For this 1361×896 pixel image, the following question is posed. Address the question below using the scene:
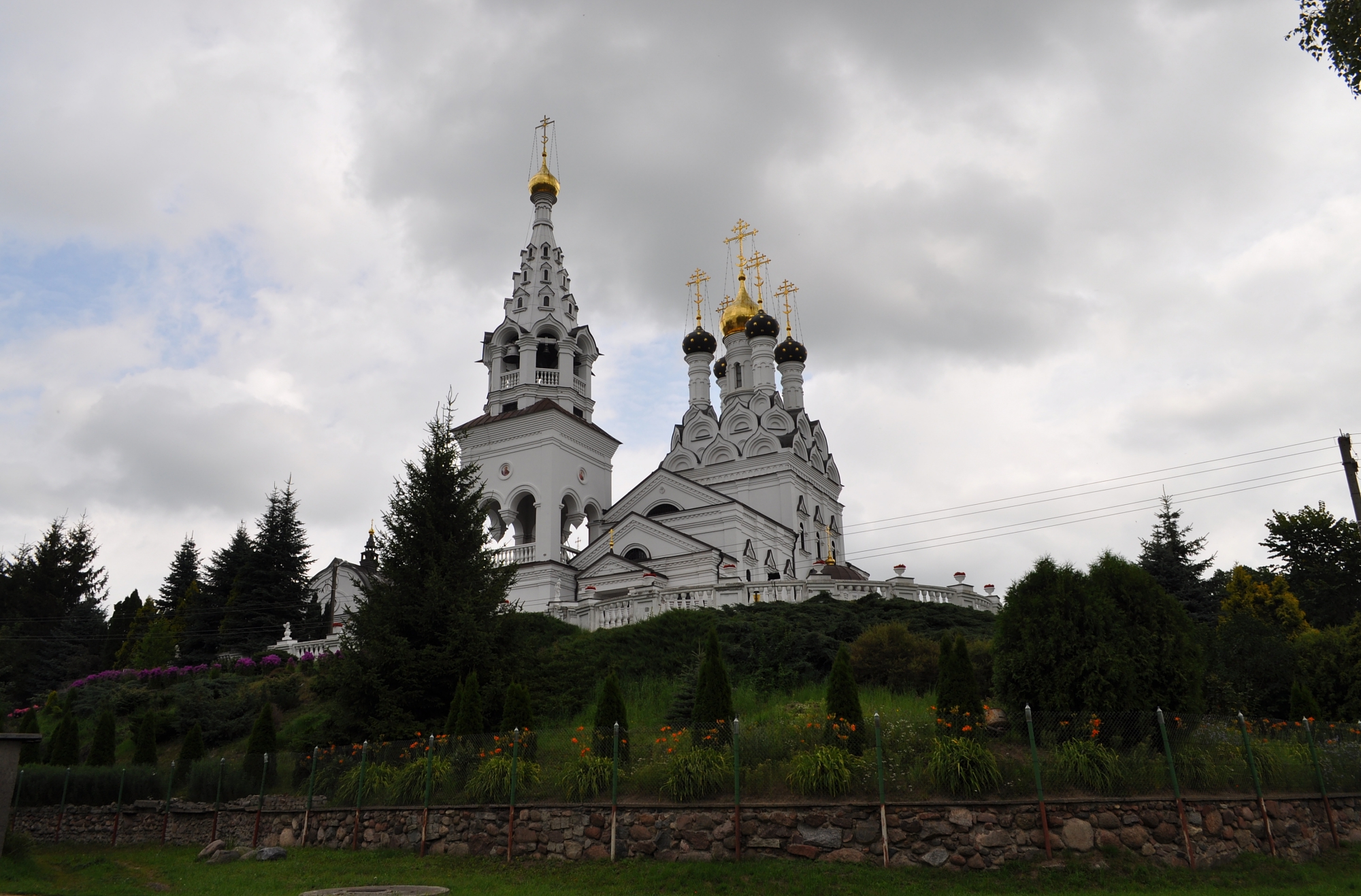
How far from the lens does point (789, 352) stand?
4772cm

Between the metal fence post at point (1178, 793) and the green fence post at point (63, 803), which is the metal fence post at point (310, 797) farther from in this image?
the metal fence post at point (1178, 793)

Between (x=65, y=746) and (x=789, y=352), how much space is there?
34895 millimetres

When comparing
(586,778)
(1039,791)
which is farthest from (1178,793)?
(586,778)

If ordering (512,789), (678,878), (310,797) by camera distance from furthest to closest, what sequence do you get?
(310,797), (512,789), (678,878)

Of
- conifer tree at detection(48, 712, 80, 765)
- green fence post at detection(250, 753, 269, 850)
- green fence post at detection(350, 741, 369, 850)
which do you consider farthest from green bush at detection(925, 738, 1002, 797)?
conifer tree at detection(48, 712, 80, 765)

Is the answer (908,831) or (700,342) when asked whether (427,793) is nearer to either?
(908,831)

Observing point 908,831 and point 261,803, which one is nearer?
point 908,831

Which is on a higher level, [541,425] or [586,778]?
[541,425]

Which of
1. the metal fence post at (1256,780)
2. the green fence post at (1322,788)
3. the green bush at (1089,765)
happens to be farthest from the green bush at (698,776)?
the green fence post at (1322,788)

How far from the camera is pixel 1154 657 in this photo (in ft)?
40.6

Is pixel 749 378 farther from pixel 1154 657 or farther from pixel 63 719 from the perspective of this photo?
pixel 1154 657

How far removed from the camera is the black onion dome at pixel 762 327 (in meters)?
45.8

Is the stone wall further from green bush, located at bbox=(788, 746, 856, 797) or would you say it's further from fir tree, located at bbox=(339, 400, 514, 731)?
fir tree, located at bbox=(339, 400, 514, 731)

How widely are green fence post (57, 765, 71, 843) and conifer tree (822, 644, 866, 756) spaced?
15.9 meters
